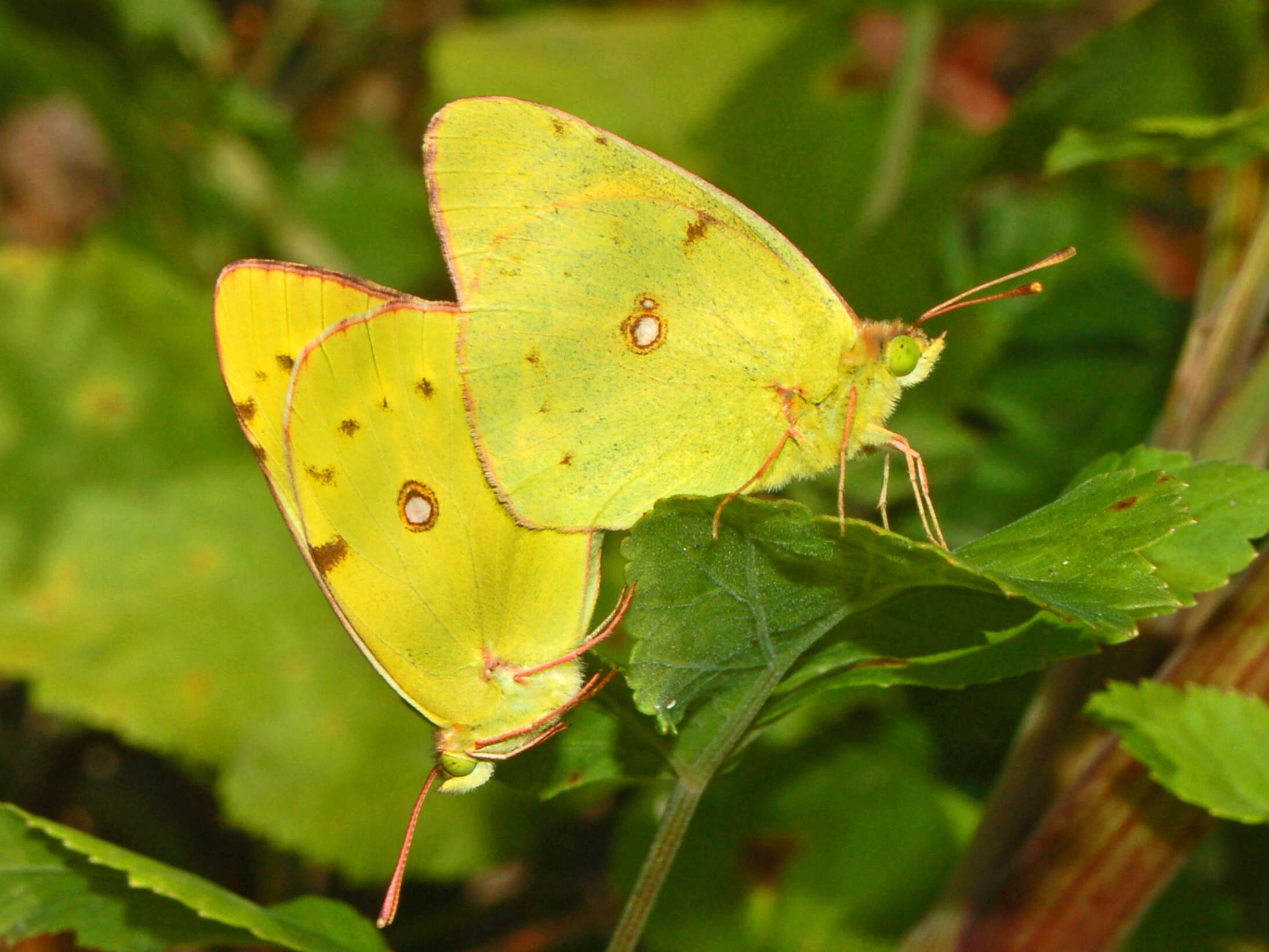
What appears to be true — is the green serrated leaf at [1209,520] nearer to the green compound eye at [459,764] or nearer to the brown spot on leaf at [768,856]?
the green compound eye at [459,764]

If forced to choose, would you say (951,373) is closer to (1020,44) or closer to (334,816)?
(334,816)

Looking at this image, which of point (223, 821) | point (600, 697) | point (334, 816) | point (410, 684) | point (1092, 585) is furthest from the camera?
point (223, 821)

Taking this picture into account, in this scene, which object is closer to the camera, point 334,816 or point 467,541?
point 467,541

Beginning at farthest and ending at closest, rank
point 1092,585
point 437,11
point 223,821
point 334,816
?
point 437,11, point 223,821, point 334,816, point 1092,585

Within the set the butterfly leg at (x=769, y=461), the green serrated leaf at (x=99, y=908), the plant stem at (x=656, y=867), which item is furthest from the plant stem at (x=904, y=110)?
the green serrated leaf at (x=99, y=908)

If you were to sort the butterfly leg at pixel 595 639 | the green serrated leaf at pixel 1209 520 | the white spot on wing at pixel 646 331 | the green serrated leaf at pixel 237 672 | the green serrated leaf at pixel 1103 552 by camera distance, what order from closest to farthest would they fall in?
the green serrated leaf at pixel 1103 552 < the green serrated leaf at pixel 1209 520 < the butterfly leg at pixel 595 639 < the white spot on wing at pixel 646 331 < the green serrated leaf at pixel 237 672

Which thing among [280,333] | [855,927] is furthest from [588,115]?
[855,927]

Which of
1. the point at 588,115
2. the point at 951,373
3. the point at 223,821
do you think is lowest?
the point at 223,821

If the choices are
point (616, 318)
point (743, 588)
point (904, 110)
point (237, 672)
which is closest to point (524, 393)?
point (616, 318)
